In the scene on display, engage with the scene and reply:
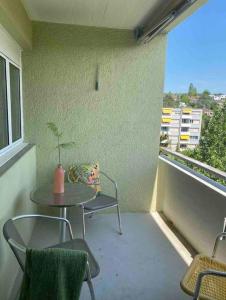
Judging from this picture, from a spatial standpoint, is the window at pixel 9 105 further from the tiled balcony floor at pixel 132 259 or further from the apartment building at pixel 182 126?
the apartment building at pixel 182 126

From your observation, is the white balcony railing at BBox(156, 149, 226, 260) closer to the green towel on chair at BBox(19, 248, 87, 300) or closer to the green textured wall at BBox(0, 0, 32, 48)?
the green towel on chair at BBox(19, 248, 87, 300)

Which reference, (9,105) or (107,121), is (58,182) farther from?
(107,121)

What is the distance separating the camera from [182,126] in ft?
13.5

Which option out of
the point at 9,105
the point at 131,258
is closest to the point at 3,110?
the point at 9,105

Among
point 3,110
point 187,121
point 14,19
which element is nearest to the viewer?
point 14,19

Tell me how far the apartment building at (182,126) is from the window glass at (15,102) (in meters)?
1.96

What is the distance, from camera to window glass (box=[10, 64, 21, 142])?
240 cm

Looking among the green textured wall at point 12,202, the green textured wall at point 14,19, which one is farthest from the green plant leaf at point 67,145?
the green textured wall at point 14,19

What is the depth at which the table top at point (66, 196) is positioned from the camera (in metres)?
1.96

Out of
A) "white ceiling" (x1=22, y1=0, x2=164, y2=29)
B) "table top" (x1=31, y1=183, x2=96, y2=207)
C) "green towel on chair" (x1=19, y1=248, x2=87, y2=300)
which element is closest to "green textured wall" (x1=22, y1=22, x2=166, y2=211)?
"white ceiling" (x1=22, y1=0, x2=164, y2=29)

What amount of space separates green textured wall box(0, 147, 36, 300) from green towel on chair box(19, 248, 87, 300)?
1.94ft

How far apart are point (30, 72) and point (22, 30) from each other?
66 centimetres

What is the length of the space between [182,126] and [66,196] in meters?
2.68

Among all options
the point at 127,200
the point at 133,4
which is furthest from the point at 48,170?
the point at 133,4
